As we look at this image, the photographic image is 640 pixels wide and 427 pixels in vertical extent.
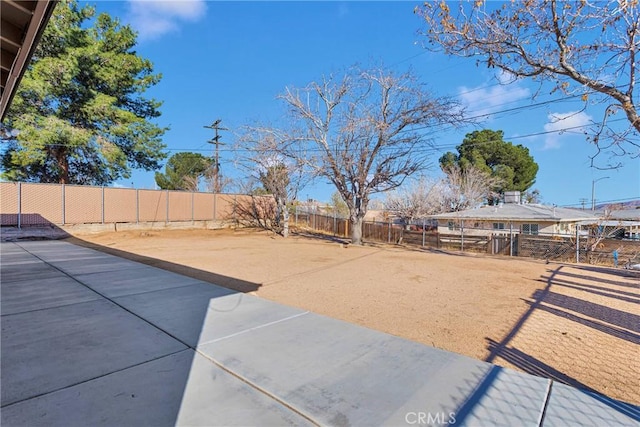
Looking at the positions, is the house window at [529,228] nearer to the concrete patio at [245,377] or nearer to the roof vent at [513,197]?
the roof vent at [513,197]

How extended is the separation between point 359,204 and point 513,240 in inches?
270

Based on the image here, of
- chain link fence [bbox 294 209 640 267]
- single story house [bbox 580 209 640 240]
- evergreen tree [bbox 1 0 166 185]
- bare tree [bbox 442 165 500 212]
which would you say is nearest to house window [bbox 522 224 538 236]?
single story house [bbox 580 209 640 240]

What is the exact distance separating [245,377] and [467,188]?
29331 millimetres

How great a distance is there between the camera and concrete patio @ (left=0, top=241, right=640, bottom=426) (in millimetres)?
2062

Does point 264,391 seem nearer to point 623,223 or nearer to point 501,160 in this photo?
point 623,223

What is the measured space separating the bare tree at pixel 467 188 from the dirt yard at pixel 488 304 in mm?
19948

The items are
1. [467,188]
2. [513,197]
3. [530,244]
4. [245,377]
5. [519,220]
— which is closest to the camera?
[245,377]

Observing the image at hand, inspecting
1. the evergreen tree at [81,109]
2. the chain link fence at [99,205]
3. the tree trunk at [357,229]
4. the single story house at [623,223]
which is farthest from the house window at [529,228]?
the evergreen tree at [81,109]

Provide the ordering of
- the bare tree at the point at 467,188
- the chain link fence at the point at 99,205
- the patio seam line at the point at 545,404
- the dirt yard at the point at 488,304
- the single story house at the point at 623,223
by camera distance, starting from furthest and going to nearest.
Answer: the bare tree at the point at 467,188
the single story house at the point at 623,223
the chain link fence at the point at 99,205
the dirt yard at the point at 488,304
the patio seam line at the point at 545,404

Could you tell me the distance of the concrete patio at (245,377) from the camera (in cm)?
206

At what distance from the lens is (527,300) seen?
18.2 feet

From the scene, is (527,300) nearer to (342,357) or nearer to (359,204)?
(342,357)

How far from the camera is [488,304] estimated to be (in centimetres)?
520

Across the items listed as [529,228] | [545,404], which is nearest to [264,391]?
[545,404]
